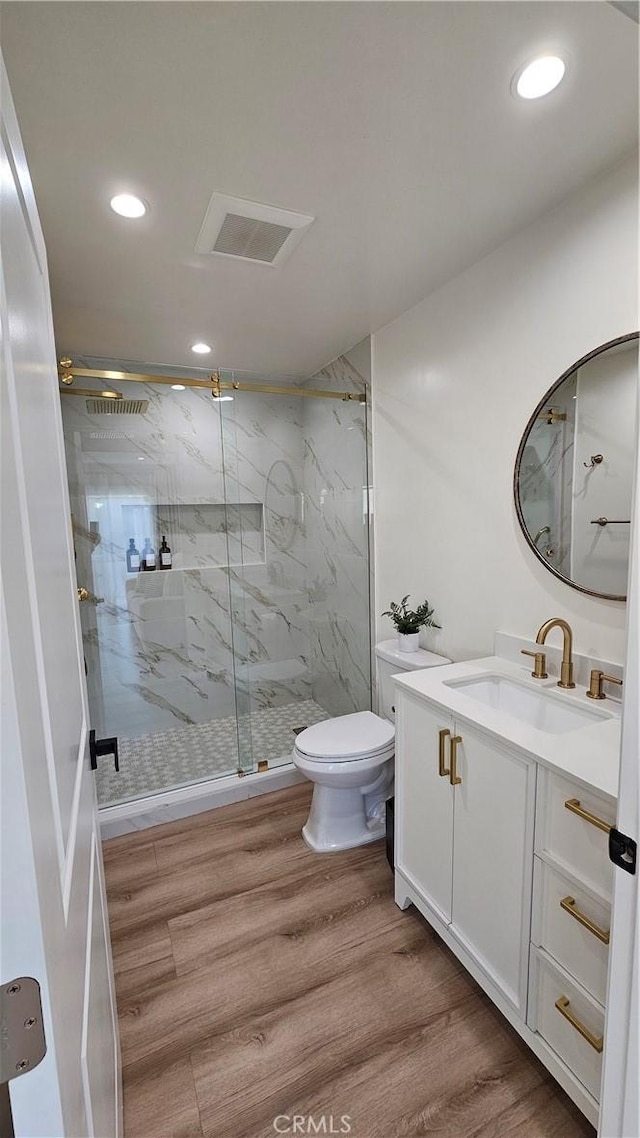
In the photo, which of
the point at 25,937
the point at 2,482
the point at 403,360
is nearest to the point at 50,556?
the point at 2,482

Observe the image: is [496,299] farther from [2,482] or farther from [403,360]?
[2,482]

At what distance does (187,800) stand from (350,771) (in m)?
1.00

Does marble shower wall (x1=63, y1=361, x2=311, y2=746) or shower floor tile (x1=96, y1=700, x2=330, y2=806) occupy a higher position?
marble shower wall (x1=63, y1=361, x2=311, y2=746)

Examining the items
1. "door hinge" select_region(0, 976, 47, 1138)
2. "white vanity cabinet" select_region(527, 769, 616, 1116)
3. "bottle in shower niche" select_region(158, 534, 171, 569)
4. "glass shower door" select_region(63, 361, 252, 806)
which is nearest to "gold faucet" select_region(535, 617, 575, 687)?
"white vanity cabinet" select_region(527, 769, 616, 1116)

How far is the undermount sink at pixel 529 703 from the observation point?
1.51 metres

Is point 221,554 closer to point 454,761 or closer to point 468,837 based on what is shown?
point 454,761

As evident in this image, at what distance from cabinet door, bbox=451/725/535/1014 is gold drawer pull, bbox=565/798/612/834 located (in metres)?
0.11

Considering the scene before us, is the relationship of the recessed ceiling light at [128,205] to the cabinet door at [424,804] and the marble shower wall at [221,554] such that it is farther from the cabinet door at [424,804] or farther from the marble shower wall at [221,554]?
the cabinet door at [424,804]

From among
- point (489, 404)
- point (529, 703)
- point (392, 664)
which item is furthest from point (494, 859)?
point (489, 404)

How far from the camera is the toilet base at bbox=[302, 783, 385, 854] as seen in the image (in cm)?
214

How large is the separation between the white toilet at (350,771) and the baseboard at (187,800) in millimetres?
427

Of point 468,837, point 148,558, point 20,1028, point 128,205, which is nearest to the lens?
point 20,1028

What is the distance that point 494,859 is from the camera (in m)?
1.32

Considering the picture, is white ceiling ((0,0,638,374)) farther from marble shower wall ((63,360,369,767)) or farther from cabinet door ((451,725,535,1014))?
cabinet door ((451,725,535,1014))
